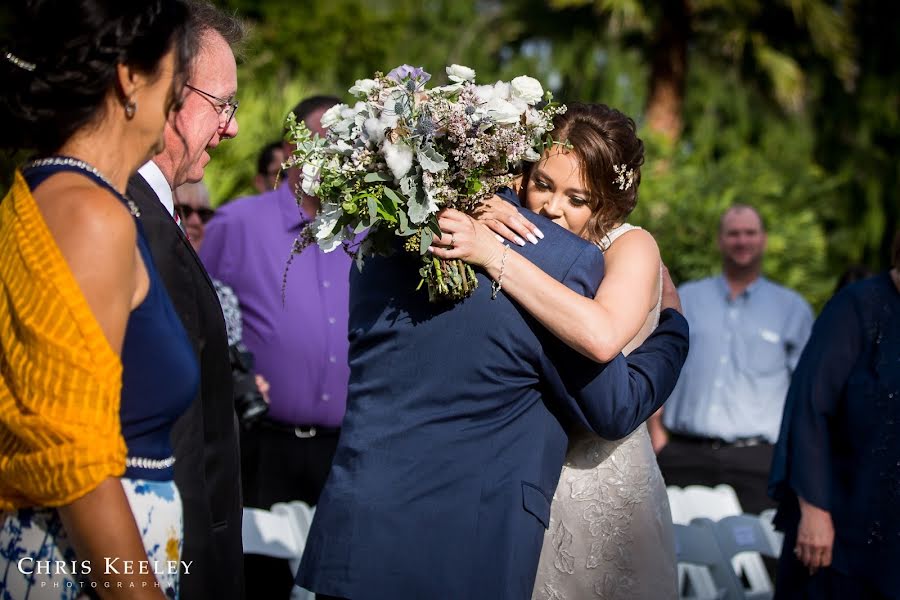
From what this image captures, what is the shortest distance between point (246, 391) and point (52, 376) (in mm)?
2865

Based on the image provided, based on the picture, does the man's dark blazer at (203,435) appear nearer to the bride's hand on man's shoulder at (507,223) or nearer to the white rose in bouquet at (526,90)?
the bride's hand on man's shoulder at (507,223)

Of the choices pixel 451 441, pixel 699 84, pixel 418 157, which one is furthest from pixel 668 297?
pixel 699 84

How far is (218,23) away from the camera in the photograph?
314 centimetres

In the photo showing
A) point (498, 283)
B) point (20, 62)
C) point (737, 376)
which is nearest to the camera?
point (20, 62)

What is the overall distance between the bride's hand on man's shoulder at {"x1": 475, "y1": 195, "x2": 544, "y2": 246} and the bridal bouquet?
0.11 ft

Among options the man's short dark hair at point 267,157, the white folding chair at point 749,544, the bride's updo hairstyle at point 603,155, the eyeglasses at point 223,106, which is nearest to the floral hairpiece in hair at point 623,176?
the bride's updo hairstyle at point 603,155

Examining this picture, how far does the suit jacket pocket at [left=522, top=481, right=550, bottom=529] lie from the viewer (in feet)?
9.57

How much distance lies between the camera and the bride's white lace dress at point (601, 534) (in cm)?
327

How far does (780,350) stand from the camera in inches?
285

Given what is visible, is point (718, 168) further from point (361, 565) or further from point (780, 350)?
point (361, 565)

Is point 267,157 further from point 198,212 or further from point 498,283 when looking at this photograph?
point 498,283

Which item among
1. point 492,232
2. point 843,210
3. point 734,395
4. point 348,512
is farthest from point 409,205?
point 843,210

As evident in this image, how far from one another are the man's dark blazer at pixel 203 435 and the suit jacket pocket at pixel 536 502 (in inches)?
28.4

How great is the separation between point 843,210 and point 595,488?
46.3 feet
